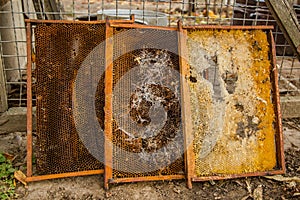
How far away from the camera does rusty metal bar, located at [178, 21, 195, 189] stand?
268 centimetres

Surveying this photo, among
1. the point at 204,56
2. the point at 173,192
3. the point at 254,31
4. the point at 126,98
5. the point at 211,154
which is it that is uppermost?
the point at 254,31

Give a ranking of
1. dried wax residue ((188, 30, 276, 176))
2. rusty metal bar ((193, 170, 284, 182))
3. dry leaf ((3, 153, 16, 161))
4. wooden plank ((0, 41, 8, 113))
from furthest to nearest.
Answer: wooden plank ((0, 41, 8, 113))
dry leaf ((3, 153, 16, 161))
dried wax residue ((188, 30, 276, 176))
rusty metal bar ((193, 170, 284, 182))

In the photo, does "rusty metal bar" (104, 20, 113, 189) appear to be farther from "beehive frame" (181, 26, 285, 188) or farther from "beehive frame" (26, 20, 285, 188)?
"beehive frame" (181, 26, 285, 188)

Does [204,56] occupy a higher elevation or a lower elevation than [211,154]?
higher

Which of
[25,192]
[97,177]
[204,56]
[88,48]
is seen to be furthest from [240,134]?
[25,192]

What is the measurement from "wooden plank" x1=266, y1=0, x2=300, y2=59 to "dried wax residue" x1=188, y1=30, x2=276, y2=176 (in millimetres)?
173

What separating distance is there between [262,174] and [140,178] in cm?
94

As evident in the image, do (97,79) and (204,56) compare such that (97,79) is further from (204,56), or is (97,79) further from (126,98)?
(204,56)

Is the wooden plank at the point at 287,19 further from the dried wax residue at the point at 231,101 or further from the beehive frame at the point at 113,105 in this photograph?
the beehive frame at the point at 113,105

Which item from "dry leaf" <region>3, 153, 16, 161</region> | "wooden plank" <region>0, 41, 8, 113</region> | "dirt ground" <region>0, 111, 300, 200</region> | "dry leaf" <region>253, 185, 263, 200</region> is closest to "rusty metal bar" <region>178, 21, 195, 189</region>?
"dirt ground" <region>0, 111, 300, 200</region>

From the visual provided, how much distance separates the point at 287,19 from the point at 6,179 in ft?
8.08

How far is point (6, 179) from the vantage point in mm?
2703

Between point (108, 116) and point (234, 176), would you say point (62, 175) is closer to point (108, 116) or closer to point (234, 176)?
point (108, 116)

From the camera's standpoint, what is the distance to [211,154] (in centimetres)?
277
